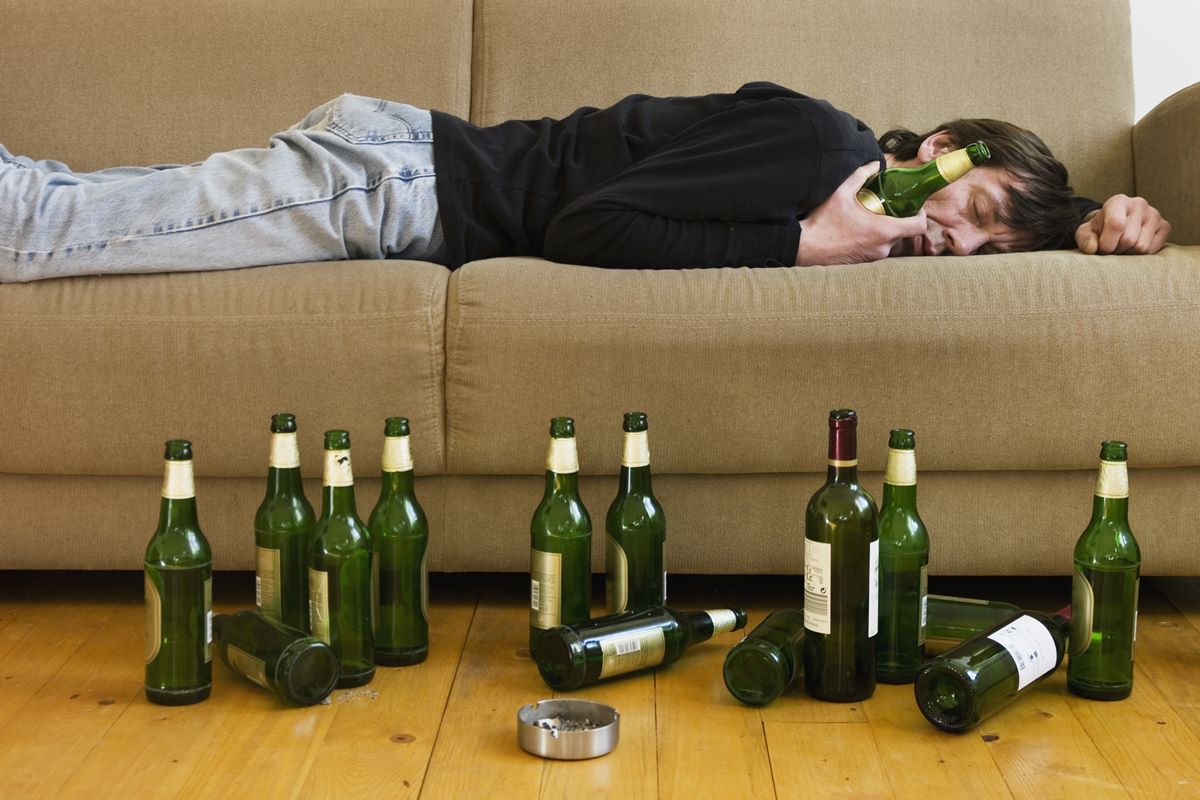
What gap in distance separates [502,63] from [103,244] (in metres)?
0.89

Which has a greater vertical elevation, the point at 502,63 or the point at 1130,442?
the point at 502,63

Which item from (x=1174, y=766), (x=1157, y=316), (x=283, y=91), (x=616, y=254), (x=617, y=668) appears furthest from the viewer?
(x=283, y=91)

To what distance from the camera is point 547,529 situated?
1.46 meters

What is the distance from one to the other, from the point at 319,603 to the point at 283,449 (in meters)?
0.17

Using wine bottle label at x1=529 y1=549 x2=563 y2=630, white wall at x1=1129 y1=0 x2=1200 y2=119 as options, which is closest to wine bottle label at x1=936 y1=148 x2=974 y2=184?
wine bottle label at x1=529 y1=549 x2=563 y2=630

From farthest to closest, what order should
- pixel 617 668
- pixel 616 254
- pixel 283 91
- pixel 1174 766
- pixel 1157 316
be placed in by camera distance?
pixel 283 91 < pixel 616 254 < pixel 1157 316 < pixel 617 668 < pixel 1174 766

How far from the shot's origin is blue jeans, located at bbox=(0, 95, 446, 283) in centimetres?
164

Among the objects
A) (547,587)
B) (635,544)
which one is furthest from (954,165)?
(547,587)

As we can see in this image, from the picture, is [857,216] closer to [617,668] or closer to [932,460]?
[932,460]

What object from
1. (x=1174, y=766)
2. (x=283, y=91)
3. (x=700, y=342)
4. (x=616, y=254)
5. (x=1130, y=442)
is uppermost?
(x=283, y=91)

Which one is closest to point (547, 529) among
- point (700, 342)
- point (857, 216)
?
point (700, 342)

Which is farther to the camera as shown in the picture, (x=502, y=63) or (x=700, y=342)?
(x=502, y=63)

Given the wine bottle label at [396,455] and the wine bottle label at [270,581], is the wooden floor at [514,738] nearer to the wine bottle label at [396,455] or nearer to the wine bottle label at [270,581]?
the wine bottle label at [270,581]

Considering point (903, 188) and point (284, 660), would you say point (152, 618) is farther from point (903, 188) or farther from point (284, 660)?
point (903, 188)
